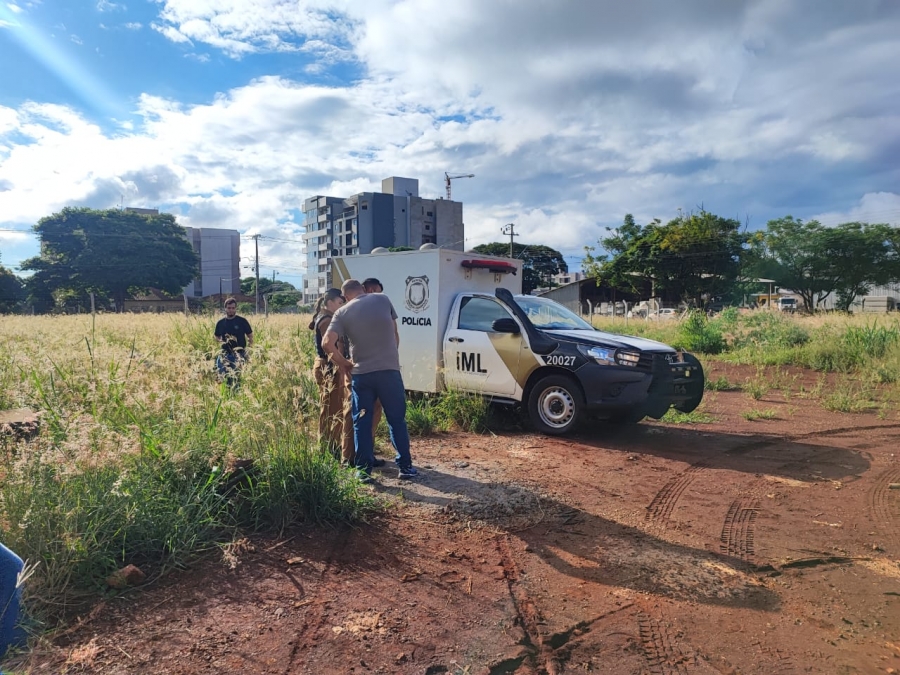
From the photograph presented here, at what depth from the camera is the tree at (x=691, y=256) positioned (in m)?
32.1

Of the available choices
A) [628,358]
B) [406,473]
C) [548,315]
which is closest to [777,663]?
[406,473]

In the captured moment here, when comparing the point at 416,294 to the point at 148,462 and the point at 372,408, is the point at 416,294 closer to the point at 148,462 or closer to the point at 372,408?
the point at 372,408

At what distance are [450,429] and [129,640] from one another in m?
5.06

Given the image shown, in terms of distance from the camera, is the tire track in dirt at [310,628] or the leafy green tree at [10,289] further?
the leafy green tree at [10,289]

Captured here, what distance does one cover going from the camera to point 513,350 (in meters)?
7.39

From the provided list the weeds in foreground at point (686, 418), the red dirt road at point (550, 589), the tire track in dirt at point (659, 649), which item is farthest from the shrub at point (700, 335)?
the tire track in dirt at point (659, 649)

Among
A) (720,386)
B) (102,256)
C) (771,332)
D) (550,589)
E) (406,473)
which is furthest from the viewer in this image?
(102,256)

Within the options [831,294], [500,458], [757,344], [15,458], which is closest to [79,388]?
[15,458]

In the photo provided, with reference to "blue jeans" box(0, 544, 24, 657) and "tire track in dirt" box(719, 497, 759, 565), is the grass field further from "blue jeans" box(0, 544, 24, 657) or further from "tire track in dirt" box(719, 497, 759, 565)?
"tire track in dirt" box(719, 497, 759, 565)

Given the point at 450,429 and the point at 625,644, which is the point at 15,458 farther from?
the point at 450,429

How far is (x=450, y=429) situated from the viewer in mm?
7559

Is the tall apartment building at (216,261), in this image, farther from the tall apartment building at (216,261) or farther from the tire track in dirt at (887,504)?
the tire track in dirt at (887,504)

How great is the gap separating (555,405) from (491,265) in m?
2.41

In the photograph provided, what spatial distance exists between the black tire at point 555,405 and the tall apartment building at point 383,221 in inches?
2975
